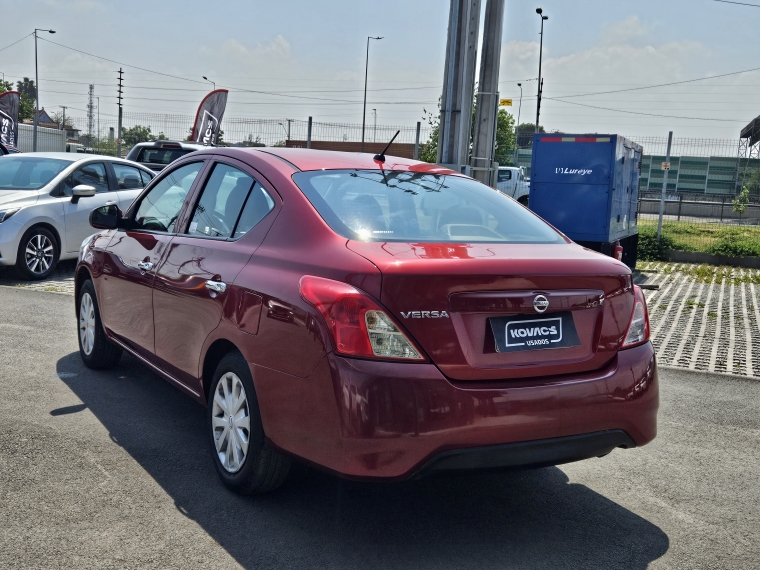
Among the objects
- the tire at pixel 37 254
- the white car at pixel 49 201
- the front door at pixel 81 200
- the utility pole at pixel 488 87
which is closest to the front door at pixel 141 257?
the white car at pixel 49 201

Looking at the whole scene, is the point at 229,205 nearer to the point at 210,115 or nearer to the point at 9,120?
the point at 210,115

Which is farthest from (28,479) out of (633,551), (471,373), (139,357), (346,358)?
(633,551)

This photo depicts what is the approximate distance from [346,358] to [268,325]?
0.53 metres

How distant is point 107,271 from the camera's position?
545cm

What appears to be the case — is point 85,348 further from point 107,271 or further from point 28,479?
point 28,479

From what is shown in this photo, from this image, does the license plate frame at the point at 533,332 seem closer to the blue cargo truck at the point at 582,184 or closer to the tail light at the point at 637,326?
the tail light at the point at 637,326

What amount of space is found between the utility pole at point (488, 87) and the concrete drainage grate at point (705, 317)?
3285 mm

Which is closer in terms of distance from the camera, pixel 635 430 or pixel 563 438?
pixel 563 438

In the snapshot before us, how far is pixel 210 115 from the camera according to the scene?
24734mm

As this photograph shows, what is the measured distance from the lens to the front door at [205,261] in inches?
154

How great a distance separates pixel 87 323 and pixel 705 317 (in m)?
7.20

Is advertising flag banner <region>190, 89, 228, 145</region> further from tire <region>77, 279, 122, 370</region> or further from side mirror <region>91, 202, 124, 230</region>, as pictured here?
side mirror <region>91, 202, 124, 230</region>

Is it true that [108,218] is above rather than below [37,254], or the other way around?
above

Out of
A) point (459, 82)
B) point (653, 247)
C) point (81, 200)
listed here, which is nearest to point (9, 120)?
point (81, 200)
